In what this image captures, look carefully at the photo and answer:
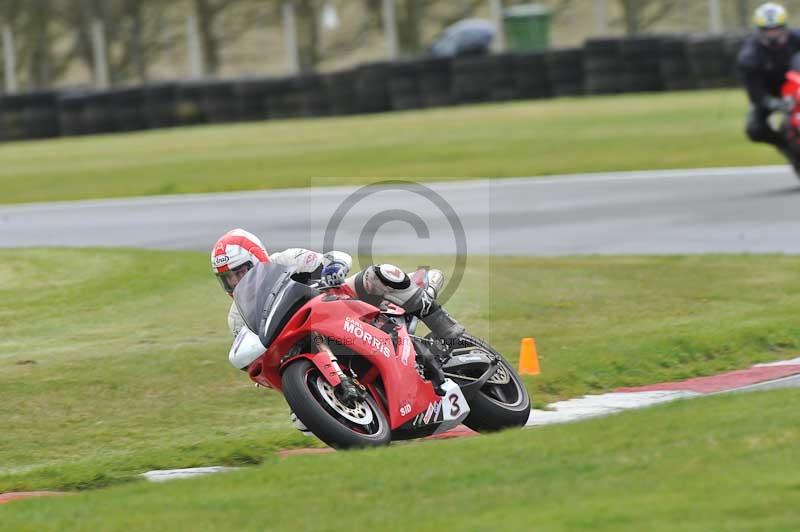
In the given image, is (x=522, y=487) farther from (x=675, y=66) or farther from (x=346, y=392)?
(x=675, y=66)

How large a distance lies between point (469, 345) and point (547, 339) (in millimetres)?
2690

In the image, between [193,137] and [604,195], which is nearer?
[604,195]

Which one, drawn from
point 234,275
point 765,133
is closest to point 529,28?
point 765,133

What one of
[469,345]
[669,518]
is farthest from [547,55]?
[669,518]

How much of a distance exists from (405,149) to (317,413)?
19.5 metres

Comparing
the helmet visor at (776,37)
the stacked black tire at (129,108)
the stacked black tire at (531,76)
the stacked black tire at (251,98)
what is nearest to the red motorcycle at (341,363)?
the helmet visor at (776,37)

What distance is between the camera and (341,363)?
6.92 m

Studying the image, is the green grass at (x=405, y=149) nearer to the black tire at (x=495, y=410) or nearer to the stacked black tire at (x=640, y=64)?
the stacked black tire at (x=640, y=64)

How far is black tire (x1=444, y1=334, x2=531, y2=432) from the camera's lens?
740cm

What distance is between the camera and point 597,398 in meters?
8.43

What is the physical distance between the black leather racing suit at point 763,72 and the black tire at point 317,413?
1150 cm

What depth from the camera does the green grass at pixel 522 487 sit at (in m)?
5.01

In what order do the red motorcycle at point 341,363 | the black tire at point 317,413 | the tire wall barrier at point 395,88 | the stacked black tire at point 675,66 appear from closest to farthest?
the black tire at point 317,413, the red motorcycle at point 341,363, the stacked black tire at point 675,66, the tire wall barrier at point 395,88

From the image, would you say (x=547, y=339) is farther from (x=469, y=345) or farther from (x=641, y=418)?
(x=641, y=418)
